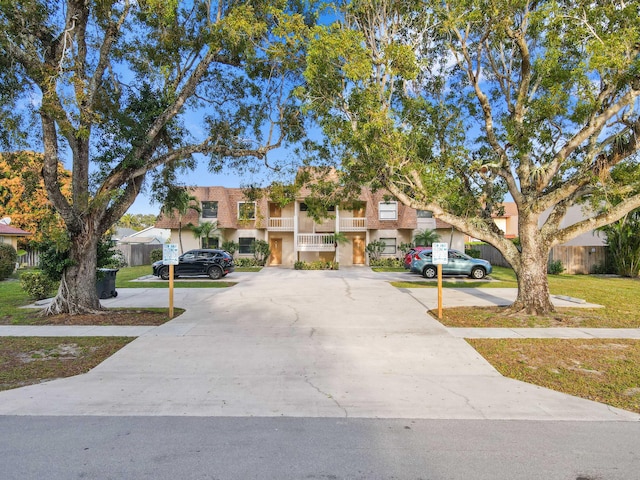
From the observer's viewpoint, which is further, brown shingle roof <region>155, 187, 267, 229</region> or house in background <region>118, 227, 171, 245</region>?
house in background <region>118, 227, 171, 245</region>

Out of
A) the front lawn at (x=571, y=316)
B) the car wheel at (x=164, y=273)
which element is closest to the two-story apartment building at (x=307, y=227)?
the car wheel at (x=164, y=273)

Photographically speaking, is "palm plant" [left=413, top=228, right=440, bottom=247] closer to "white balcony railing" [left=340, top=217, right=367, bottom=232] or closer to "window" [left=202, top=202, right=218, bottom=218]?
"white balcony railing" [left=340, top=217, right=367, bottom=232]

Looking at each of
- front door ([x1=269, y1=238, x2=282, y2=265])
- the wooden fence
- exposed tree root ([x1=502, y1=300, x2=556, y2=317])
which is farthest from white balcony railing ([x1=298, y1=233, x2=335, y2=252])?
exposed tree root ([x1=502, y1=300, x2=556, y2=317])

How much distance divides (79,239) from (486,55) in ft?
38.6

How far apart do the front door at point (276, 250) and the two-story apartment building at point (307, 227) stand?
0.09 m

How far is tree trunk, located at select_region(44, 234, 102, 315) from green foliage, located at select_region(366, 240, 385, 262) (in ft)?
68.8

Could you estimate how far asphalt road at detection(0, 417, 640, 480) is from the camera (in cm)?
315

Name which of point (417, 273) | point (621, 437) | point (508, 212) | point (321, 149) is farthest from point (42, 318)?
point (508, 212)

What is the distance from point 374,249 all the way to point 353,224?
8.71ft

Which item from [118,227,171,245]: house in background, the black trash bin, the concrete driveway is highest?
[118,227,171,245]: house in background

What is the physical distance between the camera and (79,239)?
946 centimetres

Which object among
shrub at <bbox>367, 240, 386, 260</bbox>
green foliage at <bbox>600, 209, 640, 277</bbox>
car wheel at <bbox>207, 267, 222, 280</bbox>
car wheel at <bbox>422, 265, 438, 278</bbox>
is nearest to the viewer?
car wheel at <bbox>207, 267, 222, 280</bbox>

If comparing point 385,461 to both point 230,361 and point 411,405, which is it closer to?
point 411,405

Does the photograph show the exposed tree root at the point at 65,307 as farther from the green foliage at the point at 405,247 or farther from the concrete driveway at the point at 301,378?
the green foliage at the point at 405,247
